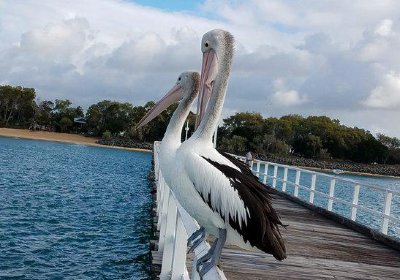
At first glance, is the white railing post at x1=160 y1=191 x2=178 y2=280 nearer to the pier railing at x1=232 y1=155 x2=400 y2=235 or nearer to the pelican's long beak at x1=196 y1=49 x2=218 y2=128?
the pelican's long beak at x1=196 y1=49 x2=218 y2=128

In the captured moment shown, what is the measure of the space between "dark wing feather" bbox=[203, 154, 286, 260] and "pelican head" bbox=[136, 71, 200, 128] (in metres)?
1.16

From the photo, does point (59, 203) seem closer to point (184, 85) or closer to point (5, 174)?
point (5, 174)

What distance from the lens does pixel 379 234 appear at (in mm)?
8211

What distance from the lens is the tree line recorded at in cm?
9094

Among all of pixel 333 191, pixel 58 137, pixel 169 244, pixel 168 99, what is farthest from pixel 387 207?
pixel 58 137

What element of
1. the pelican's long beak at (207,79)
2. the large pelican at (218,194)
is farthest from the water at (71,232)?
the large pelican at (218,194)

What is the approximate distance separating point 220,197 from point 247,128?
8929 cm

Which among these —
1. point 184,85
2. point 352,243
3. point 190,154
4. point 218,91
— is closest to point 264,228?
point 190,154

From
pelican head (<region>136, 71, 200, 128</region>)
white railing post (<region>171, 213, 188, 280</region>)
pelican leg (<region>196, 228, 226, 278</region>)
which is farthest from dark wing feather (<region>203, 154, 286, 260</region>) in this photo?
pelican head (<region>136, 71, 200, 128</region>)

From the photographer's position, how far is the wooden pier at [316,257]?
5.22 m

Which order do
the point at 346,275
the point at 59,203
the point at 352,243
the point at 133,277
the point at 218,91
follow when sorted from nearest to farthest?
1. the point at 218,91
2. the point at 346,275
3. the point at 352,243
4. the point at 133,277
5. the point at 59,203

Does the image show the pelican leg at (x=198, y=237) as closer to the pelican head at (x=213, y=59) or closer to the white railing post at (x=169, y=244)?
the pelican head at (x=213, y=59)

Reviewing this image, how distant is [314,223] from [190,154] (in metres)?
6.76

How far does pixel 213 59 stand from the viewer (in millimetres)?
3717
